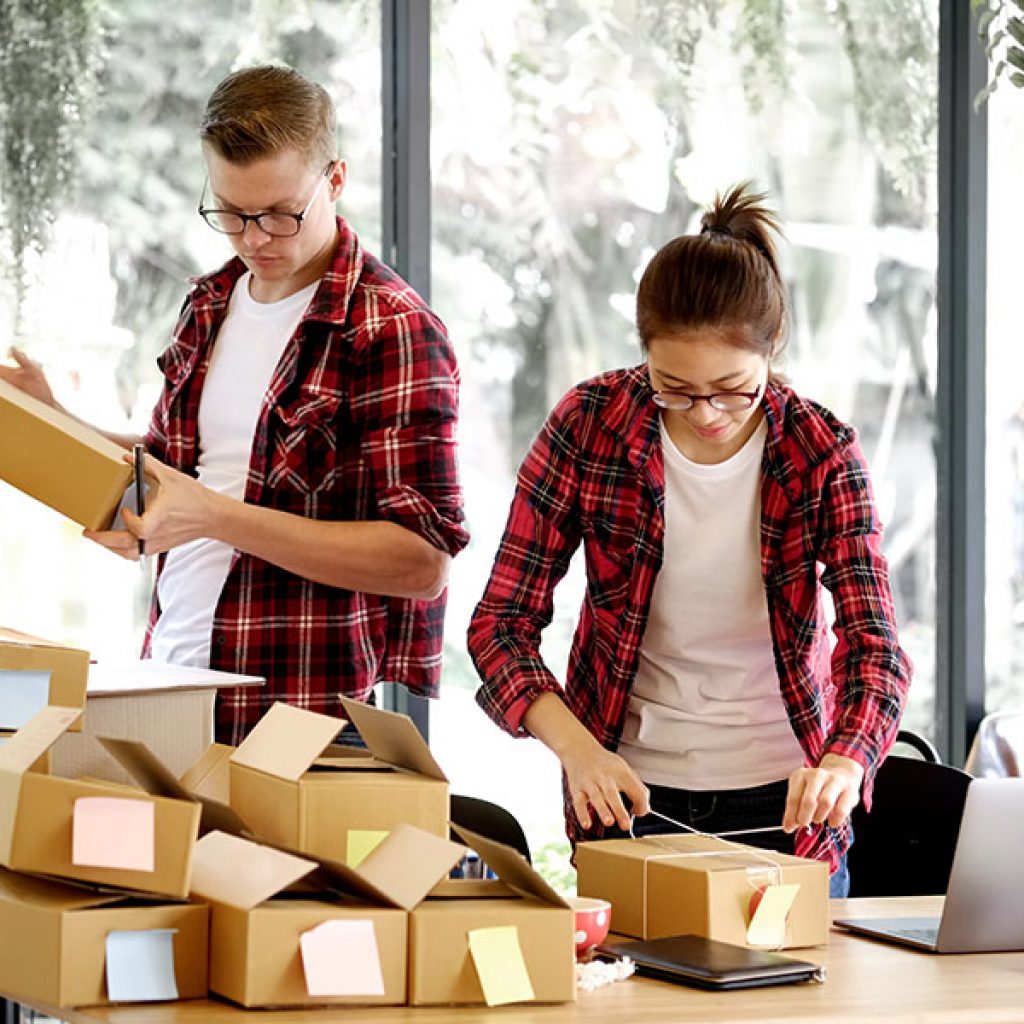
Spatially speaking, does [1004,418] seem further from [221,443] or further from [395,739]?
[395,739]

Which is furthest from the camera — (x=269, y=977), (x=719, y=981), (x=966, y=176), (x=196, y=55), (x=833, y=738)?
(x=966, y=176)

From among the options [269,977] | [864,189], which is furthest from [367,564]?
[864,189]

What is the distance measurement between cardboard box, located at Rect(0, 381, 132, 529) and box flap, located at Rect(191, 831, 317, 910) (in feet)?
1.83

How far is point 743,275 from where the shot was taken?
2205 mm

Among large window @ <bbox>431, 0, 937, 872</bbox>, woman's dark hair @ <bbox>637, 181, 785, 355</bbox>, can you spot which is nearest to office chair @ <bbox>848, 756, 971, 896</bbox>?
woman's dark hair @ <bbox>637, 181, 785, 355</bbox>

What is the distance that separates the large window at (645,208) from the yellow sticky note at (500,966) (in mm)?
1951

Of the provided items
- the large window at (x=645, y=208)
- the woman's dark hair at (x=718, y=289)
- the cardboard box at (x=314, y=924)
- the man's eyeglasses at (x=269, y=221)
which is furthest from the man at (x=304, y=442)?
the large window at (x=645, y=208)

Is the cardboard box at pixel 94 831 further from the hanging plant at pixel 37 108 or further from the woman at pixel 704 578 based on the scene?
the hanging plant at pixel 37 108

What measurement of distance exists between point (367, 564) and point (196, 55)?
4.91 feet

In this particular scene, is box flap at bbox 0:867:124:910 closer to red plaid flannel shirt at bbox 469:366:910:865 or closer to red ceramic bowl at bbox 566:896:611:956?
red ceramic bowl at bbox 566:896:611:956

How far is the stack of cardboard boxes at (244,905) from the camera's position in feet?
5.16

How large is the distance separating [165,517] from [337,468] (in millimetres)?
309

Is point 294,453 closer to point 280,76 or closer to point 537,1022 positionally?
point 280,76

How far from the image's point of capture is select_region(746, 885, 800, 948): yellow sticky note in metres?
1.88
